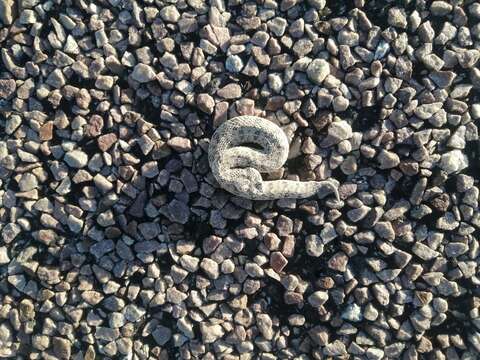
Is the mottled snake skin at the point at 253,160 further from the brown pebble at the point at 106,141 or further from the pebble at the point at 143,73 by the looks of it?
the brown pebble at the point at 106,141

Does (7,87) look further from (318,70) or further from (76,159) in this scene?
(318,70)

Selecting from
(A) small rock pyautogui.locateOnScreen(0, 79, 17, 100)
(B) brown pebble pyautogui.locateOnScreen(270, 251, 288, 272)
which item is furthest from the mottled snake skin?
(A) small rock pyautogui.locateOnScreen(0, 79, 17, 100)

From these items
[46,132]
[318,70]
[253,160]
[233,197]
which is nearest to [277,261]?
[233,197]

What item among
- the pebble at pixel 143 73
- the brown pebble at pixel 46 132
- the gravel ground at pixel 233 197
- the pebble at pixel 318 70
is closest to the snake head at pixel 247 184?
the gravel ground at pixel 233 197

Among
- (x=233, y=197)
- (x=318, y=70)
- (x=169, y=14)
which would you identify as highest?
(x=169, y=14)

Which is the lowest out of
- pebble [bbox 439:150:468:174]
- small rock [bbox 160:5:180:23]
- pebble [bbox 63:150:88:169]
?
pebble [bbox 63:150:88:169]

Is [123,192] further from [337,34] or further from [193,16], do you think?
[337,34]

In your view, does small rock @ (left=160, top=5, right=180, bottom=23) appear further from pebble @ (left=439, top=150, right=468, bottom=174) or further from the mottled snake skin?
pebble @ (left=439, top=150, right=468, bottom=174)

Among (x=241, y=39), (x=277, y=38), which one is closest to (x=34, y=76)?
(x=241, y=39)
